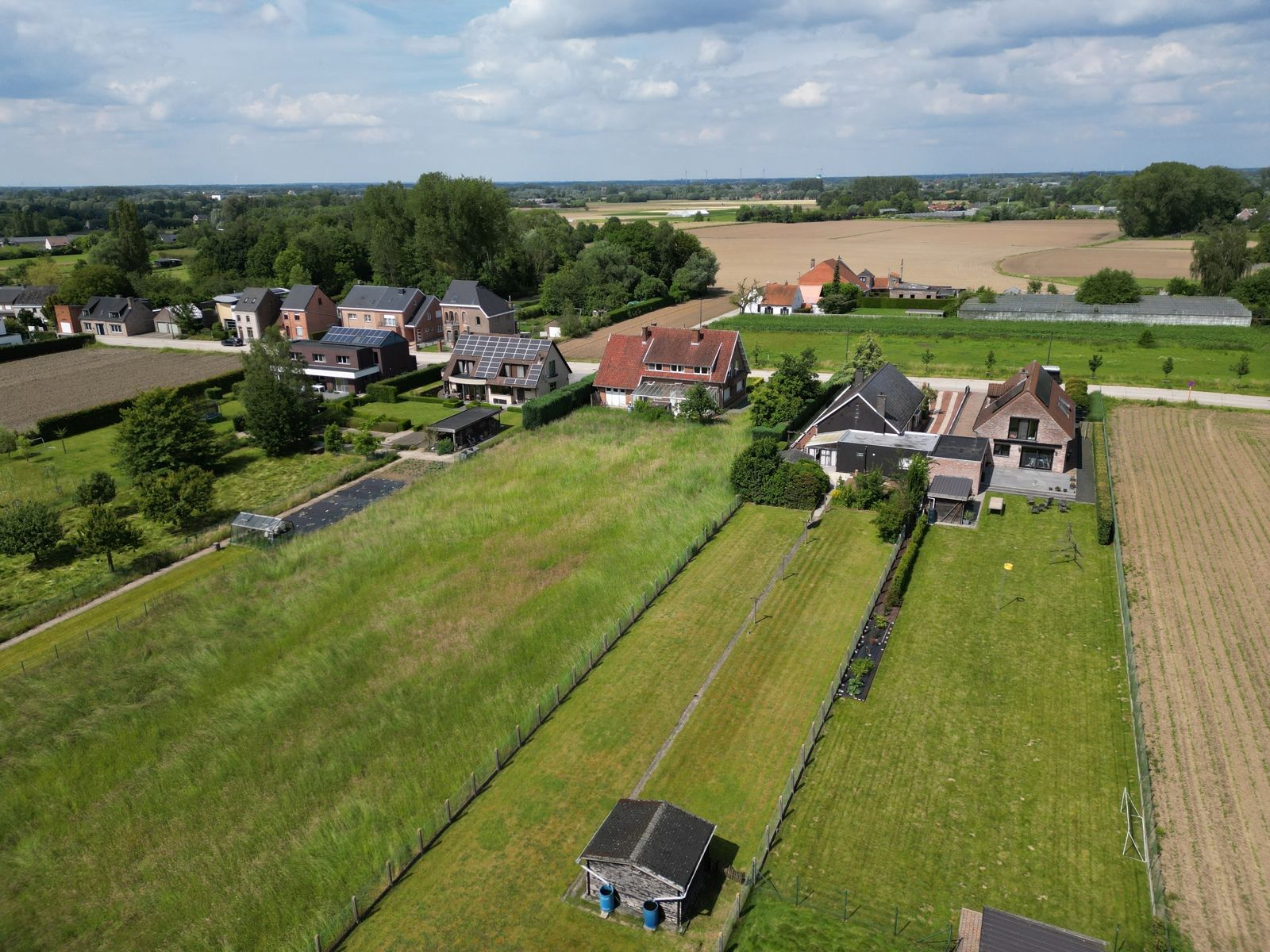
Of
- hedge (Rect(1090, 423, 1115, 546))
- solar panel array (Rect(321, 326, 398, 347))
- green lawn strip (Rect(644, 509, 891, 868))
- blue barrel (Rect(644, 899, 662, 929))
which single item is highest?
solar panel array (Rect(321, 326, 398, 347))

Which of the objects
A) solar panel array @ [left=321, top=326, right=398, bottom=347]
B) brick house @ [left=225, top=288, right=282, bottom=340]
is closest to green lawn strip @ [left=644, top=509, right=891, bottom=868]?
solar panel array @ [left=321, top=326, right=398, bottom=347]

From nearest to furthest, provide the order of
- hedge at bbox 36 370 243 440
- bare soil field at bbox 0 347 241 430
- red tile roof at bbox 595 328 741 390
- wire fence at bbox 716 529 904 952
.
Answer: wire fence at bbox 716 529 904 952 → hedge at bbox 36 370 243 440 → red tile roof at bbox 595 328 741 390 → bare soil field at bbox 0 347 241 430

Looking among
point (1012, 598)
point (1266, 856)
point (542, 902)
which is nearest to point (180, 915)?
point (542, 902)

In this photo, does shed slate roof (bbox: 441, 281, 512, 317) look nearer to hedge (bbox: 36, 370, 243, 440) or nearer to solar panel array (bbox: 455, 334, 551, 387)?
solar panel array (bbox: 455, 334, 551, 387)

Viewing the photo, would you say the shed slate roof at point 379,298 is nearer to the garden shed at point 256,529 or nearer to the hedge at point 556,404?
the hedge at point 556,404

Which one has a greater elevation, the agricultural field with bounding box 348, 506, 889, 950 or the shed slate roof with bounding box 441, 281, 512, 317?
the shed slate roof with bounding box 441, 281, 512, 317

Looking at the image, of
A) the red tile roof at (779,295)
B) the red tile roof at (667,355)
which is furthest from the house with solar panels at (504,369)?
the red tile roof at (779,295)

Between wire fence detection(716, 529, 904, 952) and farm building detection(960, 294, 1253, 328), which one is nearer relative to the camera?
wire fence detection(716, 529, 904, 952)

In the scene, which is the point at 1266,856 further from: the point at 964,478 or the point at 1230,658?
the point at 964,478

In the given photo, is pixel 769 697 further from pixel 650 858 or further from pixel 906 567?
pixel 906 567
